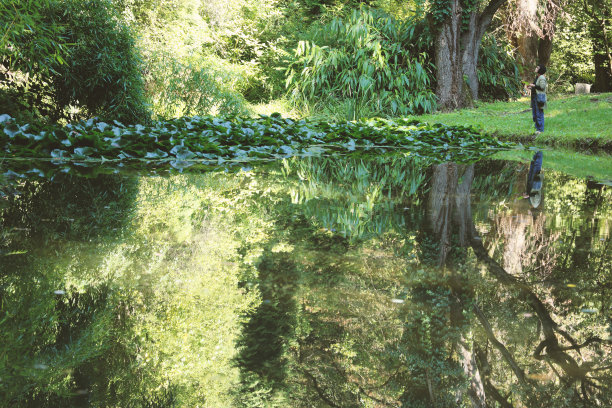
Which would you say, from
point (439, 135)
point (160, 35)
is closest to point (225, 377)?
point (439, 135)

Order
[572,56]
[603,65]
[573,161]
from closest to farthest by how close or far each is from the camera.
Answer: [573,161], [603,65], [572,56]

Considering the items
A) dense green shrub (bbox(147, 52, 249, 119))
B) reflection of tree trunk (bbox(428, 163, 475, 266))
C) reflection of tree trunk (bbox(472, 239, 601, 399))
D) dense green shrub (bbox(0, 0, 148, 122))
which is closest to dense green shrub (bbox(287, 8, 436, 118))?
dense green shrub (bbox(147, 52, 249, 119))

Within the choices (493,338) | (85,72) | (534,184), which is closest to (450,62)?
(85,72)

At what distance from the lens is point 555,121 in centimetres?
1163

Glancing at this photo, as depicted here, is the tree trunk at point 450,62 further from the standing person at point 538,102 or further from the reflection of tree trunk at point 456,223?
the reflection of tree trunk at point 456,223

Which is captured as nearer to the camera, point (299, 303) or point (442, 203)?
point (299, 303)

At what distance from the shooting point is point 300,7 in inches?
952

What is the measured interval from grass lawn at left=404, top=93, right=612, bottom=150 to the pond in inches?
222

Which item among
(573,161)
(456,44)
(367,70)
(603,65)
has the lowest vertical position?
(573,161)

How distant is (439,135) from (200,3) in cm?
1250

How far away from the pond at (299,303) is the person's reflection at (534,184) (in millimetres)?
254

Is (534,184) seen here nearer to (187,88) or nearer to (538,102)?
(538,102)

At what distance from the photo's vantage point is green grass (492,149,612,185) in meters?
6.53

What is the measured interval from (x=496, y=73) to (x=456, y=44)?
3.56m
